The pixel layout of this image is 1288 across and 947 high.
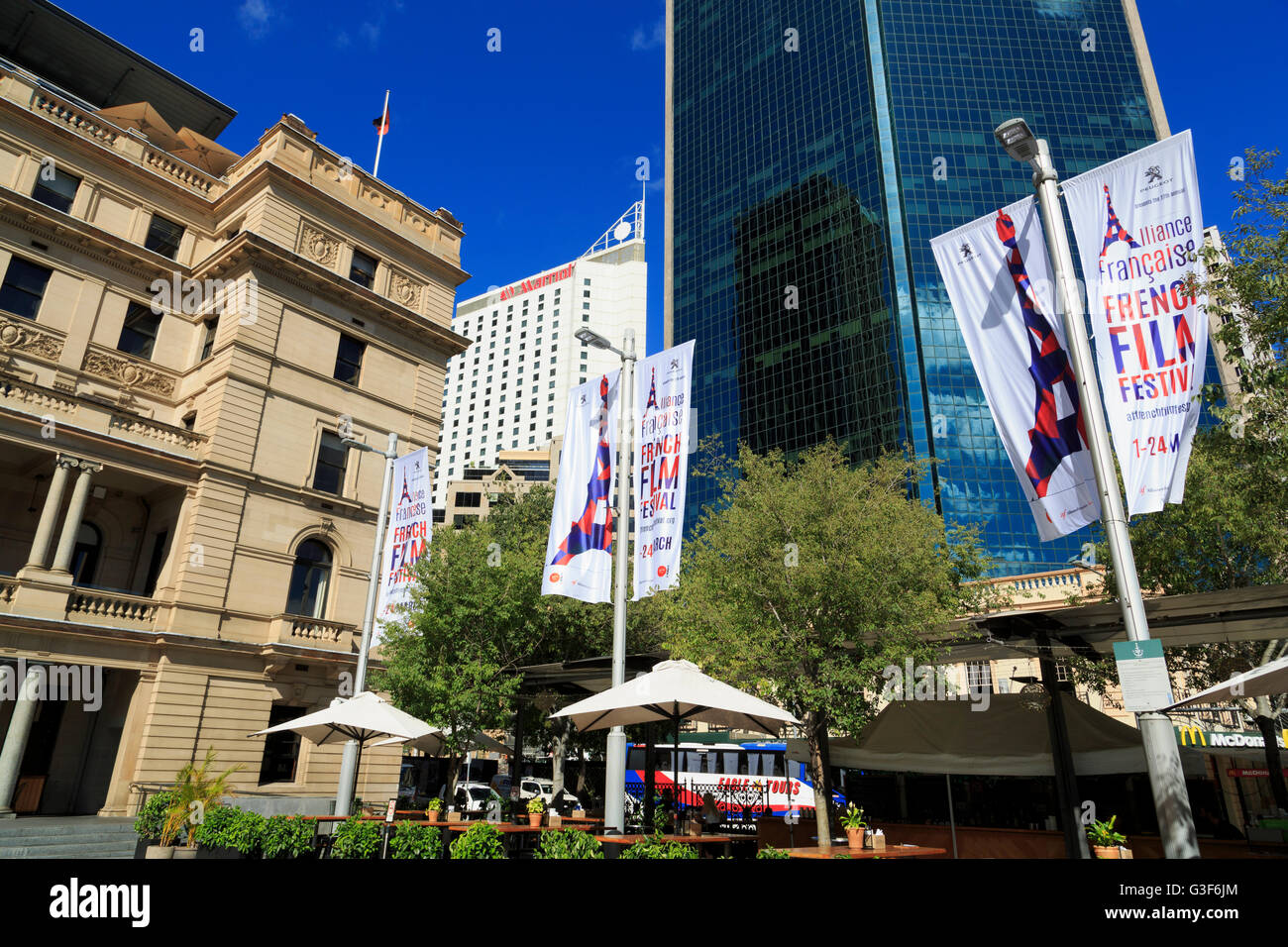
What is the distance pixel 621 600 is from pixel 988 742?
1051 centimetres

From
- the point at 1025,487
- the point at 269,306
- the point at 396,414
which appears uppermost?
the point at 269,306

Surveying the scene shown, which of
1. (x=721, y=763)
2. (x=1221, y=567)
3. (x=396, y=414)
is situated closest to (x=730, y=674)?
(x=1221, y=567)

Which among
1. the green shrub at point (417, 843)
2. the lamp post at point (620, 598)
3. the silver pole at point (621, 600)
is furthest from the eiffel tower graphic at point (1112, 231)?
the green shrub at point (417, 843)

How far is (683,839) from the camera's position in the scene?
12492 mm

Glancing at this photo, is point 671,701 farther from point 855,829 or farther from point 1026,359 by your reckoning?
point 1026,359

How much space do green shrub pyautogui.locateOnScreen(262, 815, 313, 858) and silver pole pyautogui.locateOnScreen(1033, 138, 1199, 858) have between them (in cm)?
1347

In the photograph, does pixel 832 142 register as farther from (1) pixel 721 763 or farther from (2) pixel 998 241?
(2) pixel 998 241

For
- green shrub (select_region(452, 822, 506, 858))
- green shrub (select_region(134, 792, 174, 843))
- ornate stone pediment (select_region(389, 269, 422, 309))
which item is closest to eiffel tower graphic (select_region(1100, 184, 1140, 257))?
green shrub (select_region(452, 822, 506, 858))

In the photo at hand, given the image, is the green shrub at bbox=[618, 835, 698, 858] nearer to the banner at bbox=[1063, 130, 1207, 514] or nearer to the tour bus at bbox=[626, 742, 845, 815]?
the banner at bbox=[1063, 130, 1207, 514]

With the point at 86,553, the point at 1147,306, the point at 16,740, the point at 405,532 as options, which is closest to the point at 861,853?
the point at 1147,306

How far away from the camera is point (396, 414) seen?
33781 mm

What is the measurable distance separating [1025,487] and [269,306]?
2915cm

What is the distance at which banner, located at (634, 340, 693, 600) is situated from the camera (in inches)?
523

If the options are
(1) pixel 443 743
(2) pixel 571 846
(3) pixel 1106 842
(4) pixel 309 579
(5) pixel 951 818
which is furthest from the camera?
(4) pixel 309 579
